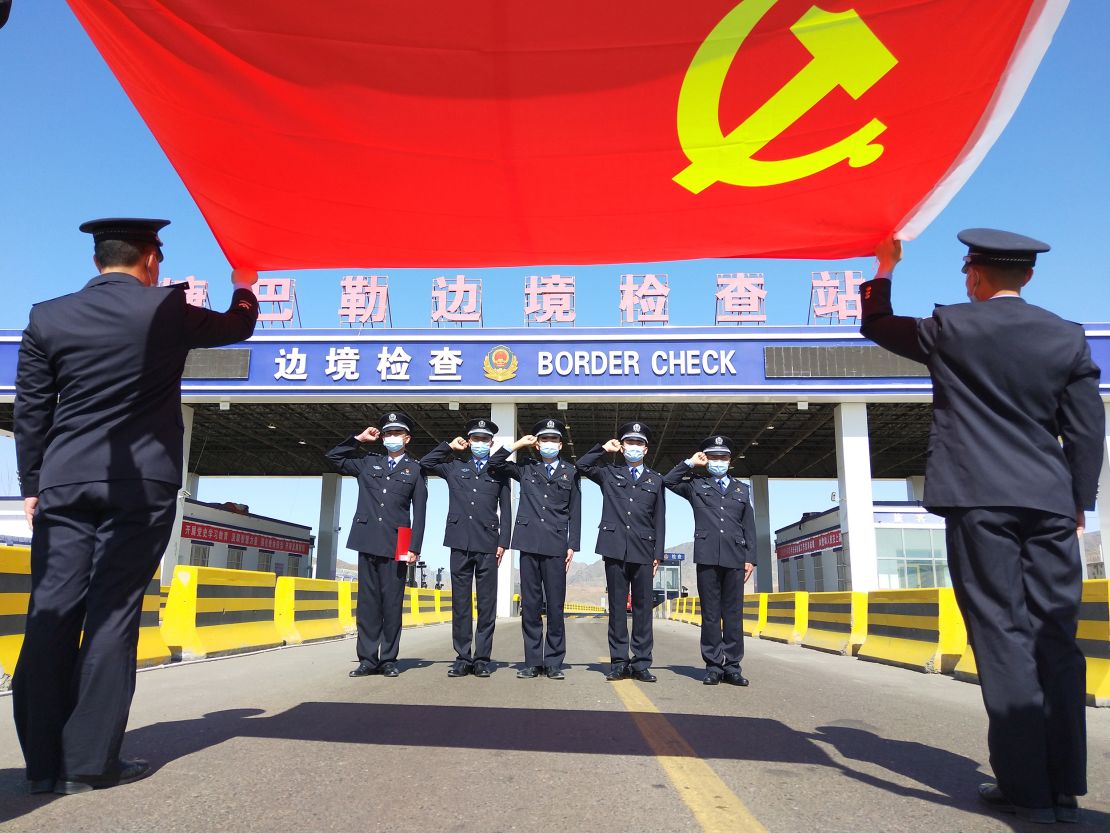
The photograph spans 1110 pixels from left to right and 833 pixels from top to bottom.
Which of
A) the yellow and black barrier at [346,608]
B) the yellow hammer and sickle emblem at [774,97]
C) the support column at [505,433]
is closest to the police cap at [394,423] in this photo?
the yellow hammer and sickle emblem at [774,97]

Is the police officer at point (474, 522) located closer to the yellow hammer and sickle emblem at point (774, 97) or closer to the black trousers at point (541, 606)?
the black trousers at point (541, 606)

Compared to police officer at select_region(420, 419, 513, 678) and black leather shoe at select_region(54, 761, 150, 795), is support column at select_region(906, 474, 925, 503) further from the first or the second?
black leather shoe at select_region(54, 761, 150, 795)

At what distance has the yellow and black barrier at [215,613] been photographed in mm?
7672

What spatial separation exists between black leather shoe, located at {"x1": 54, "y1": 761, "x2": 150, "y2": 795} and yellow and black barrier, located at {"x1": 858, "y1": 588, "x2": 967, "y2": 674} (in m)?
6.65

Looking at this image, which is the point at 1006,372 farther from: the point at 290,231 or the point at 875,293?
the point at 290,231

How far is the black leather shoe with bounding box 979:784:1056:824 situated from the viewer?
7.83 ft

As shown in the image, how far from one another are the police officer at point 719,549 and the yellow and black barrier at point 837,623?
4.78 m

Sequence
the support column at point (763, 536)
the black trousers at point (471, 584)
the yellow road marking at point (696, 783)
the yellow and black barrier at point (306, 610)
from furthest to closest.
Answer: the support column at point (763, 536), the yellow and black barrier at point (306, 610), the black trousers at point (471, 584), the yellow road marking at point (696, 783)

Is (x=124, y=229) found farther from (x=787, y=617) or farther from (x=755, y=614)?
(x=755, y=614)

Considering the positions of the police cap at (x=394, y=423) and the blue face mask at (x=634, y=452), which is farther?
the police cap at (x=394, y=423)

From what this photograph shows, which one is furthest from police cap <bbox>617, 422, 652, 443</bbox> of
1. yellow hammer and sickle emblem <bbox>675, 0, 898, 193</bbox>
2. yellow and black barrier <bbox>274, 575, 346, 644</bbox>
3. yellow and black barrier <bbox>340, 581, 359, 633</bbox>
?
yellow and black barrier <bbox>340, 581, 359, 633</bbox>

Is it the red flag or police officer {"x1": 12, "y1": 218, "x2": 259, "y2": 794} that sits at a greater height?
the red flag

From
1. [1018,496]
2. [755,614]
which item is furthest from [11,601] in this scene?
[755,614]

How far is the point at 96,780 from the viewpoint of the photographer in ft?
8.43
